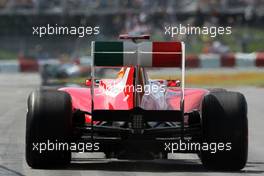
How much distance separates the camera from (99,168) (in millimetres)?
10203

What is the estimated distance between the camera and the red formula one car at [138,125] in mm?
9719

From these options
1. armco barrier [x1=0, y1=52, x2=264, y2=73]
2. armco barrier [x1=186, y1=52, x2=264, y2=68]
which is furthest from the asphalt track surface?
armco barrier [x1=186, y1=52, x2=264, y2=68]

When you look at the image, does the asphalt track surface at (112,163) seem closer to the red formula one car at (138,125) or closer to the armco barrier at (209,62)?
the red formula one car at (138,125)

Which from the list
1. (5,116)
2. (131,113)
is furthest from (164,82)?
(5,116)

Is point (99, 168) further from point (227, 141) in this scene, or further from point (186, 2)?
point (186, 2)

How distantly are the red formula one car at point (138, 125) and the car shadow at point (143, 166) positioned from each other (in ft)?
0.52

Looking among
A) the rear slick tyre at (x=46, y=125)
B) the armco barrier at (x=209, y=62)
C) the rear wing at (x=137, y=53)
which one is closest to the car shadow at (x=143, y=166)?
the rear slick tyre at (x=46, y=125)

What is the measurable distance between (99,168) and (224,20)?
33.4 metres

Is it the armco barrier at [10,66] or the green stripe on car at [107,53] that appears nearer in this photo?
Result: the green stripe on car at [107,53]

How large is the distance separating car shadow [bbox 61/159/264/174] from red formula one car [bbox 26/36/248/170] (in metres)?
0.16

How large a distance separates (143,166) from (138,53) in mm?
1453

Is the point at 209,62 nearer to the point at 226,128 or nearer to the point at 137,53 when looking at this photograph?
the point at 226,128

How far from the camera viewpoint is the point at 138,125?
990cm

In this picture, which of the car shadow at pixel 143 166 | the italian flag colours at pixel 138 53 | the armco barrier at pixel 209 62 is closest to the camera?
the italian flag colours at pixel 138 53
